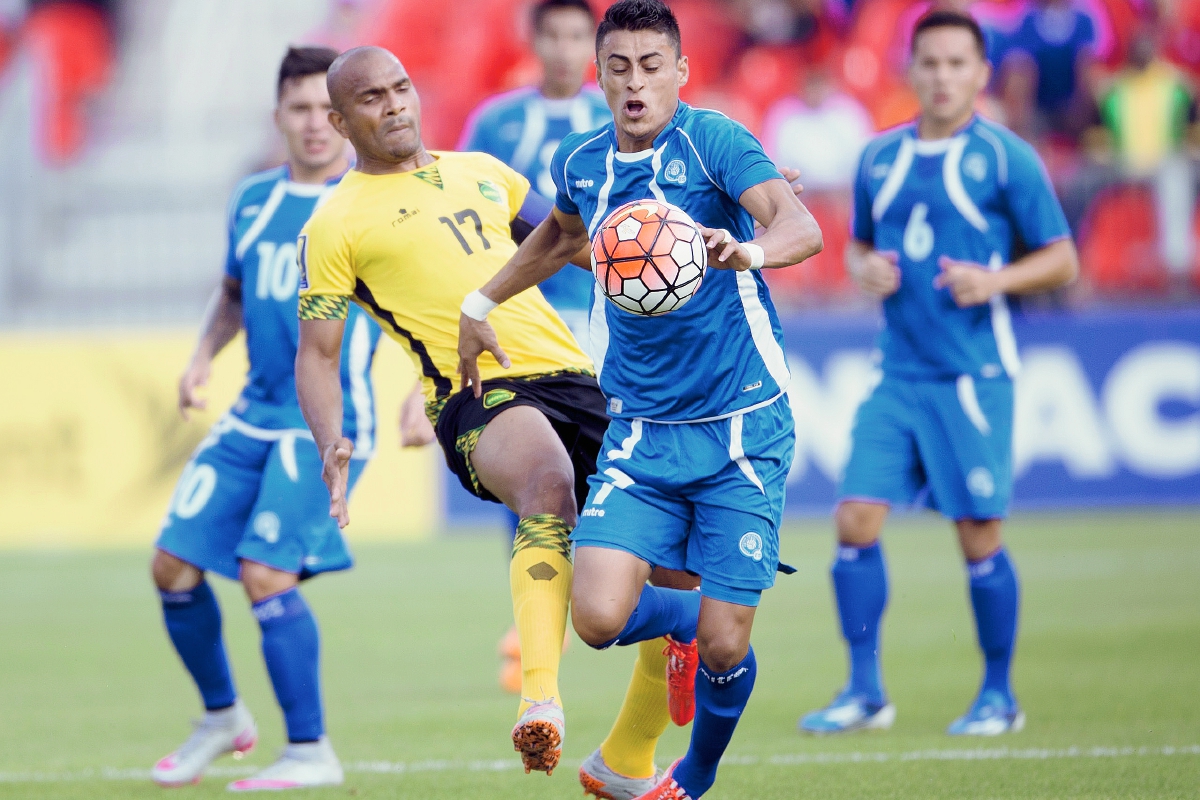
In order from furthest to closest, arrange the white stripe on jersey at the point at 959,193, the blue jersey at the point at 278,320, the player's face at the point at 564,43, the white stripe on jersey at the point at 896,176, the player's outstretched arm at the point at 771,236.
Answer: the player's face at the point at 564,43 → the white stripe on jersey at the point at 896,176 → the white stripe on jersey at the point at 959,193 → the blue jersey at the point at 278,320 → the player's outstretched arm at the point at 771,236

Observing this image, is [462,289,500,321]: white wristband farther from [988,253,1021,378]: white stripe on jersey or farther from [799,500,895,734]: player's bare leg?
[988,253,1021,378]: white stripe on jersey

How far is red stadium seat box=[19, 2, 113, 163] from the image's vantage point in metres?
18.7

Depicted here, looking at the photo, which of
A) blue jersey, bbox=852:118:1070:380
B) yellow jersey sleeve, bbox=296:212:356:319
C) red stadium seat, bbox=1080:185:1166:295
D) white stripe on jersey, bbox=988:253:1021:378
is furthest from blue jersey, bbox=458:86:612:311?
red stadium seat, bbox=1080:185:1166:295

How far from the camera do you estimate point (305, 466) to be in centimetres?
579

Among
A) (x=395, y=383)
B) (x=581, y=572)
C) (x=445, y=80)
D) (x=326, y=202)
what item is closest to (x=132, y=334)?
(x=395, y=383)

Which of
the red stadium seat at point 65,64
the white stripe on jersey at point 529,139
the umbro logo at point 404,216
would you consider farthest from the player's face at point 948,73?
the red stadium seat at point 65,64

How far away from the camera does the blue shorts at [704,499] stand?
454 centimetres

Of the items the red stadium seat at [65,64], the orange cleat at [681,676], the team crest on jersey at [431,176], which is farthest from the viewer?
the red stadium seat at [65,64]

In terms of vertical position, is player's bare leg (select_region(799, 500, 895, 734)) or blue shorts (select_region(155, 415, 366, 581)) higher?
blue shorts (select_region(155, 415, 366, 581))

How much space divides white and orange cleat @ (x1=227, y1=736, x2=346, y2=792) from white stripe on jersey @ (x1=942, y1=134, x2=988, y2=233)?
3.29m

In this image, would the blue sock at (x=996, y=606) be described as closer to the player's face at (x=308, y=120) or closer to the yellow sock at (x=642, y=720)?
the yellow sock at (x=642, y=720)

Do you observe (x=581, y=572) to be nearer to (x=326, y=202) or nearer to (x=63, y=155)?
(x=326, y=202)

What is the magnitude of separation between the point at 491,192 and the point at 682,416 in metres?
1.20

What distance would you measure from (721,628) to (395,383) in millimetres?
8637
